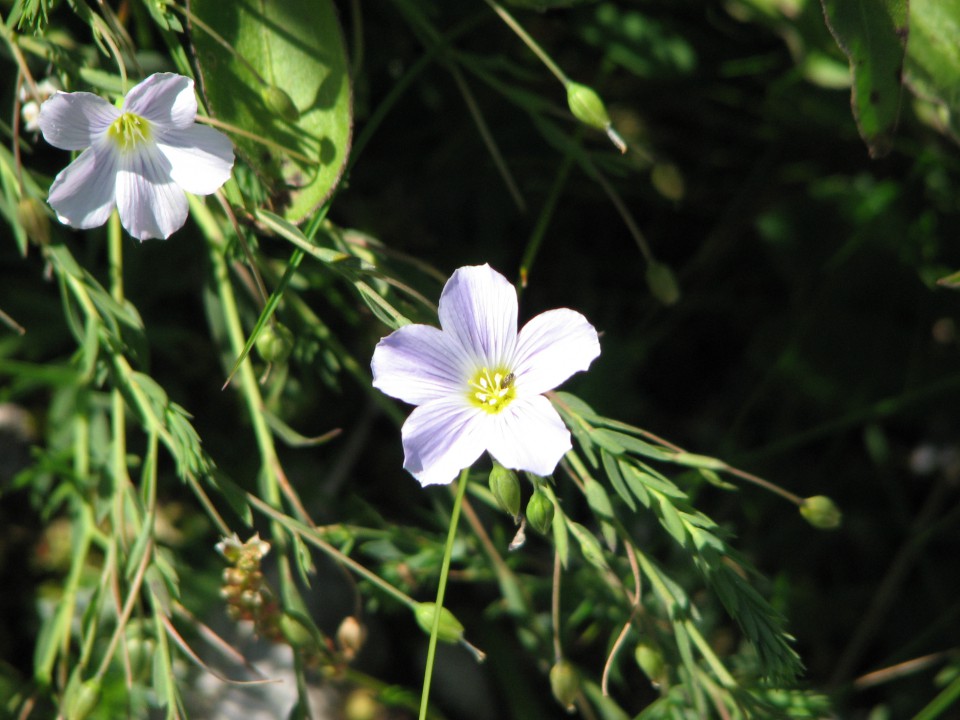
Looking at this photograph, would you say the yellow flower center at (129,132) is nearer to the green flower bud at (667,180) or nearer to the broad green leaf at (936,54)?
the green flower bud at (667,180)

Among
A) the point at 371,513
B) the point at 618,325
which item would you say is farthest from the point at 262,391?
the point at 618,325

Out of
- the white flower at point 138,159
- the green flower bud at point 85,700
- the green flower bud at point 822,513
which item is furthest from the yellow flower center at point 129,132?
the green flower bud at point 822,513

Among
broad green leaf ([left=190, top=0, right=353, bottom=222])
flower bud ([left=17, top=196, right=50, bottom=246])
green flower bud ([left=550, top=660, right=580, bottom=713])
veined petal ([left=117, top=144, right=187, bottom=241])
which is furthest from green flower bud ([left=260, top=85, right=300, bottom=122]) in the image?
green flower bud ([left=550, top=660, right=580, bottom=713])

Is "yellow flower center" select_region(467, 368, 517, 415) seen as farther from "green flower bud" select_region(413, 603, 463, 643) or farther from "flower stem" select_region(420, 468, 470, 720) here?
"green flower bud" select_region(413, 603, 463, 643)

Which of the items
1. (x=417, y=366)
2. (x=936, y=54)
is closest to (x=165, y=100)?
(x=417, y=366)

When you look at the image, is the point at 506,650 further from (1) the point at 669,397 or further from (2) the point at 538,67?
(2) the point at 538,67

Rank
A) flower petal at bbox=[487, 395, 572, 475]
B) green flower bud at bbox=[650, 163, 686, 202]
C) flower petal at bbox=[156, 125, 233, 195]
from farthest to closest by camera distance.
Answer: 1. green flower bud at bbox=[650, 163, 686, 202]
2. flower petal at bbox=[156, 125, 233, 195]
3. flower petal at bbox=[487, 395, 572, 475]
